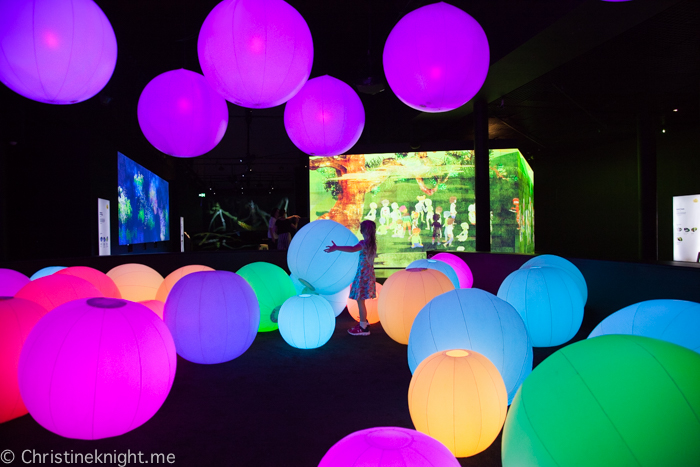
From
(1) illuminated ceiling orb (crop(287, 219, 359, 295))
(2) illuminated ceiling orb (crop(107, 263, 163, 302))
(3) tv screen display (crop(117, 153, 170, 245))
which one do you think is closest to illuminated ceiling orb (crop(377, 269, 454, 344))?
(1) illuminated ceiling orb (crop(287, 219, 359, 295))

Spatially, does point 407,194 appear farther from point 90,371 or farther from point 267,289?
point 90,371

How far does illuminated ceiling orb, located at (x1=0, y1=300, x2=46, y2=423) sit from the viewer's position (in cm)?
218

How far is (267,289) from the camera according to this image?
4266 millimetres

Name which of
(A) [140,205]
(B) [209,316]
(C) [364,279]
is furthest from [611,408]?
(A) [140,205]

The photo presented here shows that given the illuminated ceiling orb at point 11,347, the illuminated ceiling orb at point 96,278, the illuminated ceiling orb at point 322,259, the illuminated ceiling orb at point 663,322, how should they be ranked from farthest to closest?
the illuminated ceiling orb at point 322,259 < the illuminated ceiling orb at point 96,278 < the illuminated ceiling orb at point 11,347 < the illuminated ceiling orb at point 663,322

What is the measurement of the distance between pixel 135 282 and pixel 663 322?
4.82m

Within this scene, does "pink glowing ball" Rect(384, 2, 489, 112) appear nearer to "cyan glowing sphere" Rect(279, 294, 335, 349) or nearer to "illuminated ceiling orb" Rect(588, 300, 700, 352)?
"illuminated ceiling orb" Rect(588, 300, 700, 352)

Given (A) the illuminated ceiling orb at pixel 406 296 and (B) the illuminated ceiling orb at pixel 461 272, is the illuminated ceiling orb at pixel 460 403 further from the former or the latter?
(B) the illuminated ceiling orb at pixel 461 272

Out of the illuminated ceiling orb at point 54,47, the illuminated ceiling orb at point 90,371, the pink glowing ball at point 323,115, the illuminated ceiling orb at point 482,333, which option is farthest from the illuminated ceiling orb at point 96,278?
the illuminated ceiling orb at point 482,333

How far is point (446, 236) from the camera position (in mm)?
10172

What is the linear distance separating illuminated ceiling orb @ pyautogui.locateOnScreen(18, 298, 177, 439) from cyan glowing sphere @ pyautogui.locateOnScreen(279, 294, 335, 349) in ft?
5.41

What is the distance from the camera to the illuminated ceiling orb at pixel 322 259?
406 centimetres

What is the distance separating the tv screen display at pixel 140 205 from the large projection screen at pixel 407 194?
182 inches

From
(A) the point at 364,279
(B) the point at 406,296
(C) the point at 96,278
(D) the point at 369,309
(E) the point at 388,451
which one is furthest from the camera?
(D) the point at 369,309
